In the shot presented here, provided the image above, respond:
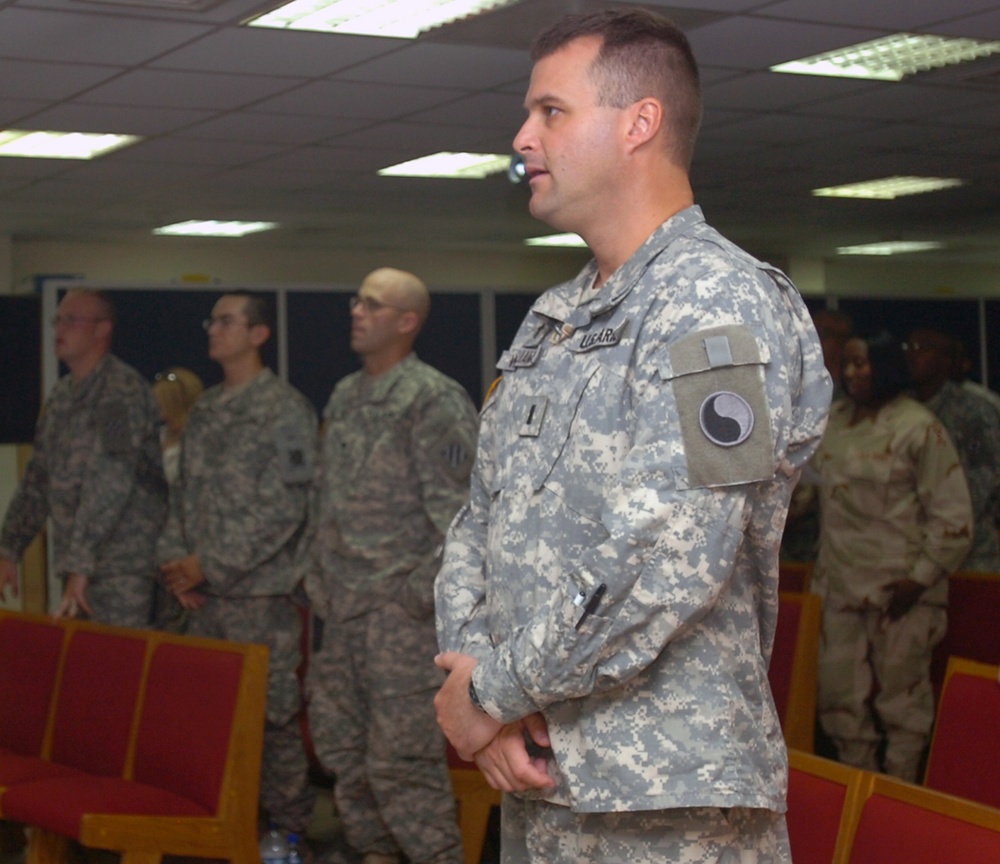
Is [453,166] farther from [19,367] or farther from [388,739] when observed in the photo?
[388,739]

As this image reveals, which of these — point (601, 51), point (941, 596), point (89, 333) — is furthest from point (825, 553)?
point (601, 51)

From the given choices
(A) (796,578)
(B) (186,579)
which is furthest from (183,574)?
(A) (796,578)

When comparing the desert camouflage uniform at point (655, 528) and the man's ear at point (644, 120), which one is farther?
the man's ear at point (644, 120)

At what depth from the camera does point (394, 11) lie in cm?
465

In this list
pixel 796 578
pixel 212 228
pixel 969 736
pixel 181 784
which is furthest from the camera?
pixel 212 228

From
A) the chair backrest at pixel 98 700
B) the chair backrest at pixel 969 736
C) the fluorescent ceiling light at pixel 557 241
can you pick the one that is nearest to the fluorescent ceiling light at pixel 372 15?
the chair backrest at pixel 98 700

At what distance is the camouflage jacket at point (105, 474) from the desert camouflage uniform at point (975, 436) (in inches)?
141

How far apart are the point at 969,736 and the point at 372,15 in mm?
3104

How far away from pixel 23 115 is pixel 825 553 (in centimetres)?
382

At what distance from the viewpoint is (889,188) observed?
8977mm

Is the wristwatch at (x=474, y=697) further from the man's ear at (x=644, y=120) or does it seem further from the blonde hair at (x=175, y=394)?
the blonde hair at (x=175, y=394)

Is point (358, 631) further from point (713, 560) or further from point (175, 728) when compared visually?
point (713, 560)

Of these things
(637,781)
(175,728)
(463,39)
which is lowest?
(175,728)

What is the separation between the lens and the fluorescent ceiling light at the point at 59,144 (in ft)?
22.1
